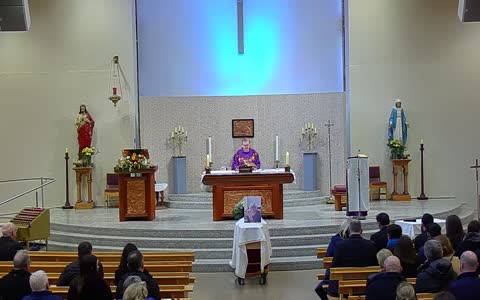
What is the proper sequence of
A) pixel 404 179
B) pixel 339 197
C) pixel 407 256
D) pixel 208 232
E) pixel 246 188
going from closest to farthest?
pixel 407 256
pixel 208 232
pixel 246 188
pixel 339 197
pixel 404 179

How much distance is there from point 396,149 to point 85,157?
22.7 ft

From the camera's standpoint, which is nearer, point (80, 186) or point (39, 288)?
point (39, 288)

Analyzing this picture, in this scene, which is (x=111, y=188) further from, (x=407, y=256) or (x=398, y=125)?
(x=407, y=256)

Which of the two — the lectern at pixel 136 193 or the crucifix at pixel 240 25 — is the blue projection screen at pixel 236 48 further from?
the lectern at pixel 136 193

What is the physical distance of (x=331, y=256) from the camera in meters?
7.11

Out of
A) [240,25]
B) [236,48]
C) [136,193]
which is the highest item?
[240,25]

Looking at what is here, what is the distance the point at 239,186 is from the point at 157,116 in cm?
453

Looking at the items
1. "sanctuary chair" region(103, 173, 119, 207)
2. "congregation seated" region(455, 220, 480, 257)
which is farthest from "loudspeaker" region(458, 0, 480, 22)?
"sanctuary chair" region(103, 173, 119, 207)

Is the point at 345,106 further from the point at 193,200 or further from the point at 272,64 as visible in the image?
the point at 193,200

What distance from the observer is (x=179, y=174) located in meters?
14.4

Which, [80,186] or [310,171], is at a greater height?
[310,171]

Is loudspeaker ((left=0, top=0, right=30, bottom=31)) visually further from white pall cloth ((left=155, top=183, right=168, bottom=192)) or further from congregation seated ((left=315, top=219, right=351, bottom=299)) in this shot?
congregation seated ((left=315, top=219, right=351, bottom=299))

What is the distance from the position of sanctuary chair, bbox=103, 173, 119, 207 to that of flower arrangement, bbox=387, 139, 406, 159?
614cm

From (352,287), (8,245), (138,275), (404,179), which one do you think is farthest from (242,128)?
(138,275)
